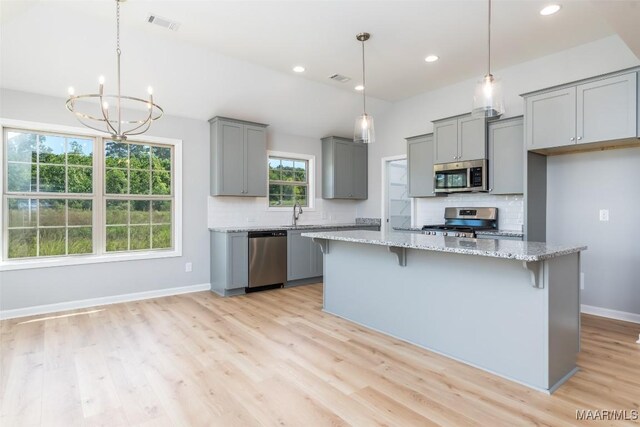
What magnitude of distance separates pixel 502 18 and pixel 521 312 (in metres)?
2.73

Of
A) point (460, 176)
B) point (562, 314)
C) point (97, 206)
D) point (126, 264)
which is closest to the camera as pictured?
point (562, 314)

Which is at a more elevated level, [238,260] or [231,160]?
[231,160]

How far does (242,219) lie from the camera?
5.51 m

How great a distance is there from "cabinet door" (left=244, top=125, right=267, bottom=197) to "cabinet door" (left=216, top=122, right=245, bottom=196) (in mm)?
81

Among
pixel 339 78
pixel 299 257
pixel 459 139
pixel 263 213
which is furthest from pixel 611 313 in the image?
pixel 263 213

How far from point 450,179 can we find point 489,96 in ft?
7.66

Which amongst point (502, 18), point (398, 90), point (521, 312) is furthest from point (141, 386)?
point (398, 90)

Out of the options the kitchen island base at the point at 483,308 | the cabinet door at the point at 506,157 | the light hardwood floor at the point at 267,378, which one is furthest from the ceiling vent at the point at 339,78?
the light hardwood floor at the point at 267,378

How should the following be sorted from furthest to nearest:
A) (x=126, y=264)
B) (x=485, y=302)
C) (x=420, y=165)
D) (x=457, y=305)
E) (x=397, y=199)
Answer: (x=397, y=199)
(x=420, y=165)
(x=126, y=264)
(x=457, y=305)
(x=485, y=302)

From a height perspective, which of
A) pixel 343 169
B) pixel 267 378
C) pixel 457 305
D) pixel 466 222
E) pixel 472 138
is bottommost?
pixel 267 378

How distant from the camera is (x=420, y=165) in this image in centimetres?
533

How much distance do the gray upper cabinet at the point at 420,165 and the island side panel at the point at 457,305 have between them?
2.14m

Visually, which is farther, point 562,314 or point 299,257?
point 299,257

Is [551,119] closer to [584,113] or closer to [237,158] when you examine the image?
[584,113]
